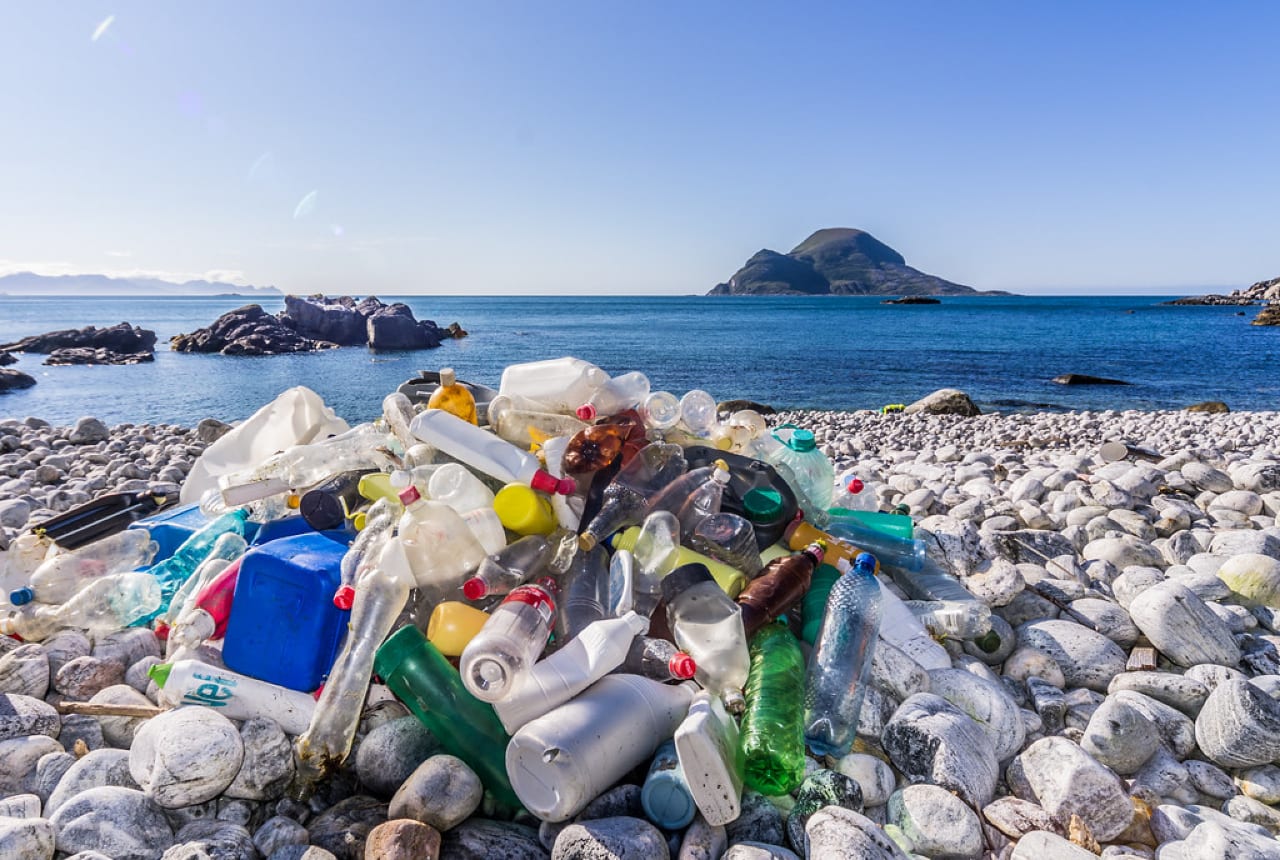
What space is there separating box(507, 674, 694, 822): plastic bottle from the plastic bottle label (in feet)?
0.96

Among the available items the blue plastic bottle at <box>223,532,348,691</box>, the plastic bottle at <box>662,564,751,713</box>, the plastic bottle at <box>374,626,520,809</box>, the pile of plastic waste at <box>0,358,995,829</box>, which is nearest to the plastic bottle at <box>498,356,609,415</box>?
the pile of plastic waste at <box>0,358,995,829</box>

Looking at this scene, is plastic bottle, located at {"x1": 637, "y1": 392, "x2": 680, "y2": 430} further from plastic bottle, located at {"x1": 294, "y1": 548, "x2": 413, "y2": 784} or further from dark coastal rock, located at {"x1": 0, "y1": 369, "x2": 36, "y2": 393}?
dark coastal rock, located at {"x1": 0, "y1": 369, "x2": 36, "y2": 393}

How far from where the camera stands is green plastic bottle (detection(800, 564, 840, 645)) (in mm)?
2560

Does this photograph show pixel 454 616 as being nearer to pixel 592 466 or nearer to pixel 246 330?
pixel 592 466

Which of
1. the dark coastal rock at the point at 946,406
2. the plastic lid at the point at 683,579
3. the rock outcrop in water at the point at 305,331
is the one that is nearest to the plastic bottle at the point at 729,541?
the plastic lid at the point at 683,579

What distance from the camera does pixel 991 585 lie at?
297 centimetres

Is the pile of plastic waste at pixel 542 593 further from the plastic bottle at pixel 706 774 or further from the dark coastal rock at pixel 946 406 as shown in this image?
the dark coastal rock at pixel 946 406

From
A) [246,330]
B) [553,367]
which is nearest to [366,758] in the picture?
[553,367]

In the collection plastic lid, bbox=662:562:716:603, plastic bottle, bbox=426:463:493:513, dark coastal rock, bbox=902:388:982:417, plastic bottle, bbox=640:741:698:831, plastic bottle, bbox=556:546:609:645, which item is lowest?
dark coastal rock, bbox=902:388:982:417

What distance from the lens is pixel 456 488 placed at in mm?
2869

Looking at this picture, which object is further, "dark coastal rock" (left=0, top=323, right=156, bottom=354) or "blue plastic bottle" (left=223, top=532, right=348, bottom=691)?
"dark coastal rock" (left=0, top=323, right=156, bottom=354)

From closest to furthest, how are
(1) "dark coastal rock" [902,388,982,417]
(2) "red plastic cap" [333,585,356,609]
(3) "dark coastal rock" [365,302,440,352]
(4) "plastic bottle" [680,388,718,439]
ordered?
(2) "red plastic cap" [333,585,356,609]
(4) "plastic bottle" [680,388,718,439]
(1) "dark coastal rock" [902,388,982,417]
(3) "dark coastal rock" [365,302,440,352]

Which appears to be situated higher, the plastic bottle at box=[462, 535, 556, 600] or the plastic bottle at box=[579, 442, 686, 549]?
the plastic bottle at box=[579, 442, 686, 549]

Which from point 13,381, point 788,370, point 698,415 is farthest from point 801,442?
point 13,381
